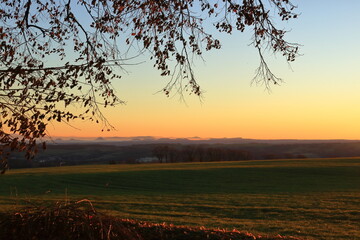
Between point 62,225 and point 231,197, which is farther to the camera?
point 231,197

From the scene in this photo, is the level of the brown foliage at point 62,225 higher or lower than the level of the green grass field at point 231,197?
higher

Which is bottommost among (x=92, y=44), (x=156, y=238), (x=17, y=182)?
(x=17, y=182)

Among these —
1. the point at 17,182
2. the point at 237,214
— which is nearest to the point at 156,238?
the point at 237,214

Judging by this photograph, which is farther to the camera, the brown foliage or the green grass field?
the green grass field

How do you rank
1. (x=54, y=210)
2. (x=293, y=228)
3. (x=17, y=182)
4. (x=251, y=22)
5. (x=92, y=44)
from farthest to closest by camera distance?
(x=17, y=182), (x=293, y=228), (x=92, y=44), (x=251, y=22), (x=54, y=210)

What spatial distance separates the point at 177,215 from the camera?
60.2ft

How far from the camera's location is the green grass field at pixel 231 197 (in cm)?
1650

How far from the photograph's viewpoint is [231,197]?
2659cm

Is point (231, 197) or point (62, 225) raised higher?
point (62, 225)

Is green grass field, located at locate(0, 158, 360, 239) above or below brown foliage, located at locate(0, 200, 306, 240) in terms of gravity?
below

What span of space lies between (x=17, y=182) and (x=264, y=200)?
25312mm

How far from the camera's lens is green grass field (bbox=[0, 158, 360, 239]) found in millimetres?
16500

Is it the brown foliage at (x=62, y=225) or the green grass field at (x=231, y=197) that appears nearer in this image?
the brown foliage at (x=62, y=225)

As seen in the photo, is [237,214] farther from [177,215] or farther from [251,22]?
[251,22]
